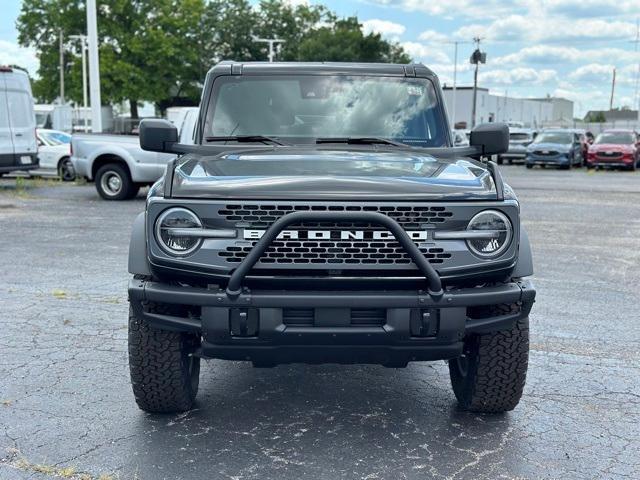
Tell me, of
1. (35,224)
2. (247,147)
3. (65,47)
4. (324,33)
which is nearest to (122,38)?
(65,47)

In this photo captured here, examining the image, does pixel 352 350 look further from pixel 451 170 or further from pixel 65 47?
pixel 65 47

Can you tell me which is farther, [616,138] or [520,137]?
[520,137]

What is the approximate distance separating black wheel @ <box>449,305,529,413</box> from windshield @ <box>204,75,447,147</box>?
155 centimetres

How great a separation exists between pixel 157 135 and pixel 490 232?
227cm

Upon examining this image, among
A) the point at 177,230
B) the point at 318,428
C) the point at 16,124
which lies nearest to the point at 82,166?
the point at 16,124

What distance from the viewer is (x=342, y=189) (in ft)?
11.8

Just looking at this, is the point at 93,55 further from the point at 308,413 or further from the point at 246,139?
the point at 308,413

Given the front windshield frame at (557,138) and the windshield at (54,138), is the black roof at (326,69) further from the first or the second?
the front windshield frame at (557,138)

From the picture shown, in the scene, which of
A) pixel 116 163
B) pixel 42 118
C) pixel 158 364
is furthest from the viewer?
pixel 42 118

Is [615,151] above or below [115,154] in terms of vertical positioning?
below

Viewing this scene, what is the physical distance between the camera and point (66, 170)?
20.9 m

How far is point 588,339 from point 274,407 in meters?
2.83

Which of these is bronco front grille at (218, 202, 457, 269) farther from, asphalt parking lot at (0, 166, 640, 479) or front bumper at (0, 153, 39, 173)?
front bumper at (0, 153, 39, 173)

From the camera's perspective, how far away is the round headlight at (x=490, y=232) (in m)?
3.65
